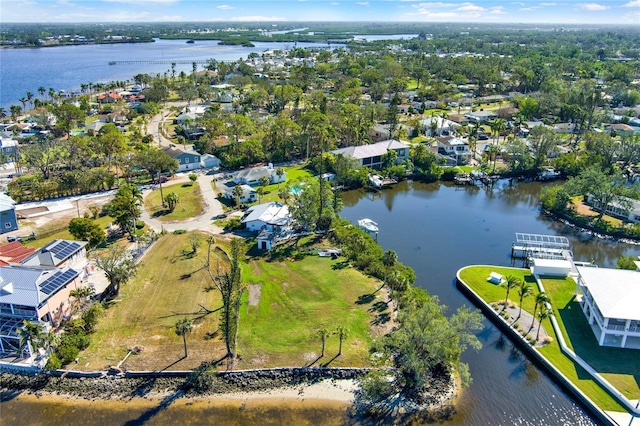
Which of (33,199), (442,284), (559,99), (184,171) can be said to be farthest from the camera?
(559,99)

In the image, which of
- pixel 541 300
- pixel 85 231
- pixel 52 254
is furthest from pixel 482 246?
pixel 52 254

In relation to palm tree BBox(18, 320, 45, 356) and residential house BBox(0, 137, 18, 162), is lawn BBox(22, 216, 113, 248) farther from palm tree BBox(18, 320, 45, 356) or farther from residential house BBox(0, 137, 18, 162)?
residential house BBox(0, 137, 18, 162)

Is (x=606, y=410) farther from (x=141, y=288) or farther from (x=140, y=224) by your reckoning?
(x=140, y=224)

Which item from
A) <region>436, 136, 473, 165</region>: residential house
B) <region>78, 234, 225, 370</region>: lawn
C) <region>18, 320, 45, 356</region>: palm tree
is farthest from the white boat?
<region>18, 320, 45, 356</region>: palm tree

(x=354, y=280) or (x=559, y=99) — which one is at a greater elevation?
(x=559, y=99)

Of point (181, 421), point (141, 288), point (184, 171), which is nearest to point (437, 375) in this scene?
point (181, 421)

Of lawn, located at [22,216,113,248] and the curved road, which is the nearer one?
lawn, located at [22,216,113,248]
